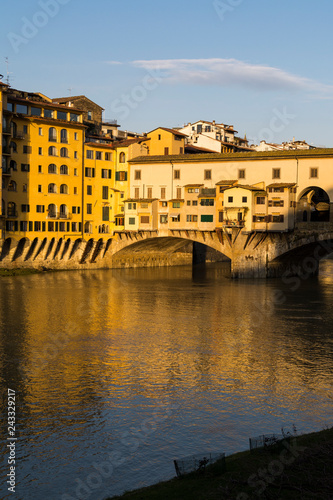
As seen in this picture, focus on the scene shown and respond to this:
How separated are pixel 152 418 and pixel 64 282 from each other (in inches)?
1650

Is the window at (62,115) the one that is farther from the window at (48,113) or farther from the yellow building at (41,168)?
the window at (48,113)

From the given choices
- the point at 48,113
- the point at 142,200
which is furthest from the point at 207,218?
the point at 48,113

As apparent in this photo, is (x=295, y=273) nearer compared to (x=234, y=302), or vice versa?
(x=234, y=302)

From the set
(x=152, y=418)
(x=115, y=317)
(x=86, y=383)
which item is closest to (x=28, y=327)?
Answer: (x=115, y=317)

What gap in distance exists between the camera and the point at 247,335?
38.8 metres

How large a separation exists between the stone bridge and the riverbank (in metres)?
50.1

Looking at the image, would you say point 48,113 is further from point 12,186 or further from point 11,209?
point 11,209

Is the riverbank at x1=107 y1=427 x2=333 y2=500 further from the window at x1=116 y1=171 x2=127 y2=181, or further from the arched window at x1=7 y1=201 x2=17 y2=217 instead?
the window at x1=116 y1=171 x2=127 y2=181

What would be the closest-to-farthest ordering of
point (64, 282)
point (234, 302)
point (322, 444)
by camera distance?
point (322, 444) → point (234, 302) → point (64, 282)

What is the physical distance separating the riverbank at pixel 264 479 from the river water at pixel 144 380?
8.83 ft

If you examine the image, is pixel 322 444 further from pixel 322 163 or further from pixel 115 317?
pixel 322 163

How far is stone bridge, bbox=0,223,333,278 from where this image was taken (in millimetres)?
67625

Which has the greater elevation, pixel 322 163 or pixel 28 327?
pixel 322 163

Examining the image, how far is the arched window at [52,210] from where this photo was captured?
72.9 metres
